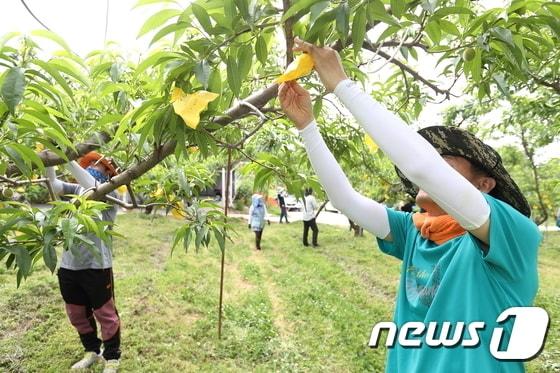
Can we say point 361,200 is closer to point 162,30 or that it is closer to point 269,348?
point 162,30

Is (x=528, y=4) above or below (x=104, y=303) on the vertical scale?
above

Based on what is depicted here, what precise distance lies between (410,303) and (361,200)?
0.34 m

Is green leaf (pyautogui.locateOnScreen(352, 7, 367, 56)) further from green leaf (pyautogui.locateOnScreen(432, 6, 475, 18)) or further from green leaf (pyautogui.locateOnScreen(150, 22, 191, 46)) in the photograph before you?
green leaf (pyautogui.locateOnScreen(150, 22, 191, 46))

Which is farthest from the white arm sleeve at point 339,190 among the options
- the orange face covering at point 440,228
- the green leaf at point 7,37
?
the green leaf at point 7,37

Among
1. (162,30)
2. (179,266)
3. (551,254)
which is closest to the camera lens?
(162,30)

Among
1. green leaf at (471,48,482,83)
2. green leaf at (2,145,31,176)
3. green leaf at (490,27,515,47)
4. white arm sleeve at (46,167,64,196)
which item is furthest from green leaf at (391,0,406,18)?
white arm sleeve at (46,167,64,196)

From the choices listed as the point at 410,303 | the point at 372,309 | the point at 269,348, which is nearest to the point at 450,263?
the point at 410,303

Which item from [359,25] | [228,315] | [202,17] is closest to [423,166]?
[359,25]

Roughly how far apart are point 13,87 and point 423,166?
801 mm

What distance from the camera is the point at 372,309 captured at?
4938mm

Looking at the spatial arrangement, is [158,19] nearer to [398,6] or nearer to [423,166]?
[398,6]

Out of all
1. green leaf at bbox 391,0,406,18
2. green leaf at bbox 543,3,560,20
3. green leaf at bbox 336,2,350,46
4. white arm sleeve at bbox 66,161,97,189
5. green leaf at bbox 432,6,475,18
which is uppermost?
green leaf at bbox 543,3,560,20

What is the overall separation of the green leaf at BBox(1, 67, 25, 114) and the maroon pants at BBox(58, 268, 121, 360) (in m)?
2.16

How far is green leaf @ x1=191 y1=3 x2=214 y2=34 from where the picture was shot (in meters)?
0.79
